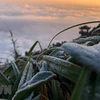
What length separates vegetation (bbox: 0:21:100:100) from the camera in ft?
1.51

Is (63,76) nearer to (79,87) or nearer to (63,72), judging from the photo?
(63,72)

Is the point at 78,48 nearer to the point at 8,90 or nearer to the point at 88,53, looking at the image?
the point at 88,53

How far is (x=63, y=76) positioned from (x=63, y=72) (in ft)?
0.10

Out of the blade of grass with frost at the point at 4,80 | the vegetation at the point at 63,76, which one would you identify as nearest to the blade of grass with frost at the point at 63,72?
the vegetation at the point at 63,76

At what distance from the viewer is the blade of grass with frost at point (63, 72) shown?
55cm

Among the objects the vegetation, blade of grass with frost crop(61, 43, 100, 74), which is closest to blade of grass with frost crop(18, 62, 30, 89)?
the vegetation

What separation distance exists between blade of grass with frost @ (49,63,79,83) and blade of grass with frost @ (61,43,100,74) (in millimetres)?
84

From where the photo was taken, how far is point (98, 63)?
1.48ft

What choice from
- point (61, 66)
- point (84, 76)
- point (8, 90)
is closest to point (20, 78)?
point (8, 90)

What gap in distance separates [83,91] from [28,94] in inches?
6.8

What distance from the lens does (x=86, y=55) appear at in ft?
1.51

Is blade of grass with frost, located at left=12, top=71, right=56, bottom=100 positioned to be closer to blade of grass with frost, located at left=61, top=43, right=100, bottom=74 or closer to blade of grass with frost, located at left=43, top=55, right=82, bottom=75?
blade of grass with frost, located at left=43, top=55, right=82, bottom=75

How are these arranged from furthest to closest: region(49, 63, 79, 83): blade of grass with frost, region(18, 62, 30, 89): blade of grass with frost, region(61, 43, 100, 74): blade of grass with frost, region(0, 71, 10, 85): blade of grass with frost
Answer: region(0, 71, 10, 85): blade of grass with frost < region(18, 62, 30, 89): blade of grass with frost < region(49, 63, 79, 83): blade of grass with frost < region(61, 43, 100, 74): blade of grass with frost

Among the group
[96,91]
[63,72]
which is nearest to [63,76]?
[63,72]
